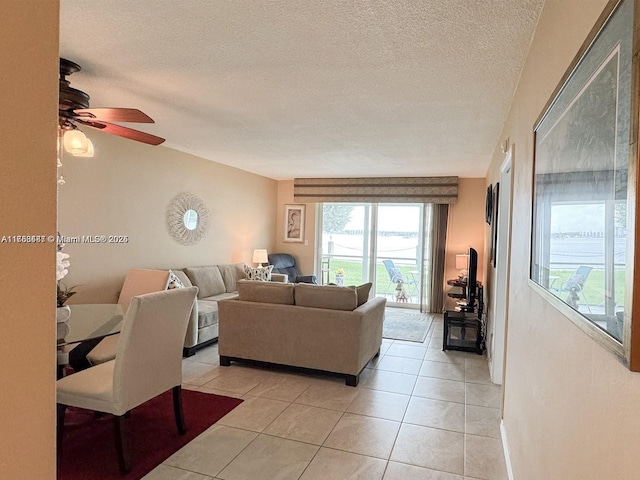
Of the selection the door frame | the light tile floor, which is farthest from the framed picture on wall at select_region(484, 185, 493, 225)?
the light tile floor

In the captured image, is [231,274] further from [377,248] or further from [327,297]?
[377,248]

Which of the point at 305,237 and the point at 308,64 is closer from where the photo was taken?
the point at 308,64

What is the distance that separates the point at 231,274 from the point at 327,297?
2.73 metres

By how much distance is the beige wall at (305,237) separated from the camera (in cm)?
803

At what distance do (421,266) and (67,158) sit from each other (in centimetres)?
568

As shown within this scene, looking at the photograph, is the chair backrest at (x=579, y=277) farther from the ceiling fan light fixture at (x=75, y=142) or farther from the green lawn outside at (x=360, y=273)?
the green lawn outside at (x=360, y=273)

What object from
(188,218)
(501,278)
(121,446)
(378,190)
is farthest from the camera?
(378,190)

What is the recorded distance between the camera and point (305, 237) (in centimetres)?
806

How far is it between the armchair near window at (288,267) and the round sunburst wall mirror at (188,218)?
5.87ft

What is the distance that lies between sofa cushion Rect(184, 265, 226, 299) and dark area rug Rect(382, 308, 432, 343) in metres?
2.40

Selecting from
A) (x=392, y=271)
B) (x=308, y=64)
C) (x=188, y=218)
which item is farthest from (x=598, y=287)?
(x=392, y=271)

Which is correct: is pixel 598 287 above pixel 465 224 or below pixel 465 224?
below

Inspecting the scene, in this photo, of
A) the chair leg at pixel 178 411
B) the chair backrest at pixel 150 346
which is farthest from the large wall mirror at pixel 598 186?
the chair leg at pixel 178 411

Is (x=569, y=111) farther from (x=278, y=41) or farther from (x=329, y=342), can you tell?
(x=329, y=342)
